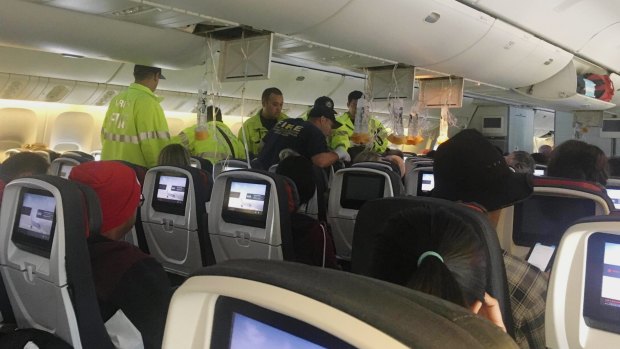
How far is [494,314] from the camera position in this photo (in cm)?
138

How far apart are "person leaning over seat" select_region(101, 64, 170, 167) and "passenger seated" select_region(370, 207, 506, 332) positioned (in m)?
4.33

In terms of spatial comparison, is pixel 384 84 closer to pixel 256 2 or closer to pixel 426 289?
pixel 256 2

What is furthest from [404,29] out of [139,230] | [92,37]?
[139,230]

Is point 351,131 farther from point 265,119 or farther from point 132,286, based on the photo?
point 132,286

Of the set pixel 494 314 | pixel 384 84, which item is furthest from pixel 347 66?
pixel 494 314

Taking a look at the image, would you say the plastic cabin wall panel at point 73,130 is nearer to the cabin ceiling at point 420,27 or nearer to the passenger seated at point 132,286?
the cabin ceiling at point 420,27

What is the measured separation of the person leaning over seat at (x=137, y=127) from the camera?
5.33 m

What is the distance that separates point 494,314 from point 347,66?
7253 mm

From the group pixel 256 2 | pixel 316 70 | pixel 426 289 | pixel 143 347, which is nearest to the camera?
pixel 426 289

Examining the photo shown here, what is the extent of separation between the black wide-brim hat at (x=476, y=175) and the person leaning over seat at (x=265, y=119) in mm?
4526

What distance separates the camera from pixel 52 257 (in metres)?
2.14

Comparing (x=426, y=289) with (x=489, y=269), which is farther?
(x=489, y=269)

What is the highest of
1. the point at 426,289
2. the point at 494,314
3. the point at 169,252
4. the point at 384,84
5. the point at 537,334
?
the point at 384,84

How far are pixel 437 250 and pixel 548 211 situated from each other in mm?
2116
